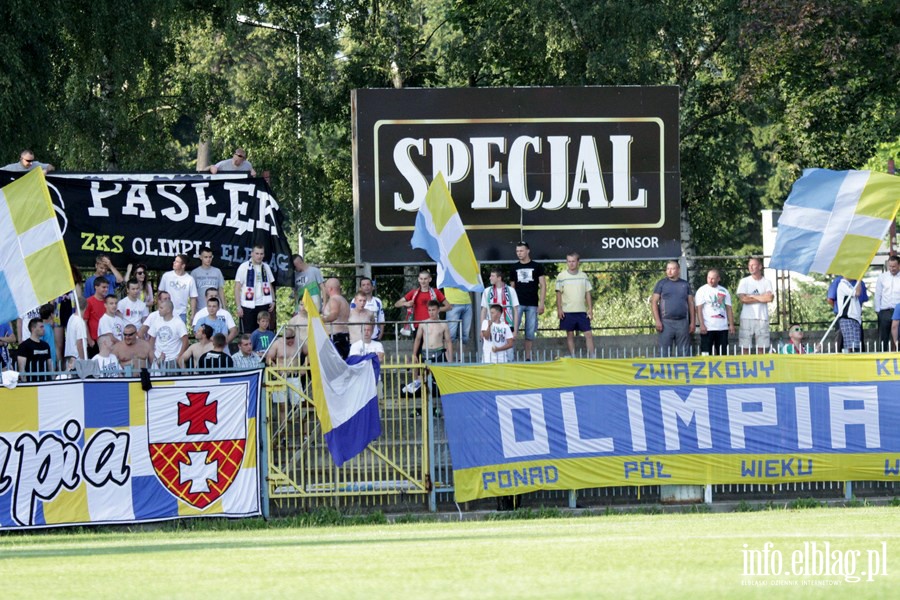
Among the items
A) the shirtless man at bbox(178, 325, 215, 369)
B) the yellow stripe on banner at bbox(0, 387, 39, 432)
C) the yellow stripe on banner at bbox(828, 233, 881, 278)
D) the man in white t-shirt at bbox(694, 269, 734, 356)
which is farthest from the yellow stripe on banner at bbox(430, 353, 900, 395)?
the yellow stripe on banner at bbox(0, 387, 39, 432)

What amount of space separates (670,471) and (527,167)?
18.2ft

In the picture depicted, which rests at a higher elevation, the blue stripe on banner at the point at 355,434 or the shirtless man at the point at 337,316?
the shirtless man at the point at 337,316

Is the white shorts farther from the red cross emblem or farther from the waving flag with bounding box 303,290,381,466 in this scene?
the red cross emblem

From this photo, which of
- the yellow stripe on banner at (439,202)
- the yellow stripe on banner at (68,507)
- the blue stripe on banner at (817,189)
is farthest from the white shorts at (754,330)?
the yellow stripe on banner at (68,507)

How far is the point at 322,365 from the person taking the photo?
16469 mm

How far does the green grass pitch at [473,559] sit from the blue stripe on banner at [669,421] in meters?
1.37

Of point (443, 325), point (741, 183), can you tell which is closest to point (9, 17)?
point (443, 325)

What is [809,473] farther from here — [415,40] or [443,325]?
[415,40]

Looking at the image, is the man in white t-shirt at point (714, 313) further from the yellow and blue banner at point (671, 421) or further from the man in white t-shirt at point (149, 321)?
the man in white t-shirt at point (149, 321)

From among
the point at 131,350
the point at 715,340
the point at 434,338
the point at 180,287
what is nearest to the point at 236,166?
the point at 180,287

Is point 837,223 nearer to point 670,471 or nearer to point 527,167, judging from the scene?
point 670,471

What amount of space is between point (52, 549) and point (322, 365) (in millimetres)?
3575

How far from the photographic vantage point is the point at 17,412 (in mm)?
16781

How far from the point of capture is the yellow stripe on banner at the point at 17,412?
16.8m
